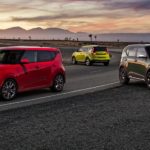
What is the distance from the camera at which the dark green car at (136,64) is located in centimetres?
1886

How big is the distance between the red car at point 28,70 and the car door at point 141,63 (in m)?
3.40

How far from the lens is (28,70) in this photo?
1570cm

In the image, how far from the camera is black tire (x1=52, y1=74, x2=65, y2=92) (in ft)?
56.3

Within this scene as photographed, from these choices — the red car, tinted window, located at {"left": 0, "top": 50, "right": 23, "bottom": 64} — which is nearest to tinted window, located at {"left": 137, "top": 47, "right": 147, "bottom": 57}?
the red car

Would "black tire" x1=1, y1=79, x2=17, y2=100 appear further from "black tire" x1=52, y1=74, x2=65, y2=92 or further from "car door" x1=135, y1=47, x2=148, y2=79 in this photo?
"car door" x1=135, y1=47, x2=148, y2=79

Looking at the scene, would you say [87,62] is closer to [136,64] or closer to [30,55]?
[136,64]

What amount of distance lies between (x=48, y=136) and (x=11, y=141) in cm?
79

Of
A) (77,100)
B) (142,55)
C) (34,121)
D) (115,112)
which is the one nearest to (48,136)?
(34,121)

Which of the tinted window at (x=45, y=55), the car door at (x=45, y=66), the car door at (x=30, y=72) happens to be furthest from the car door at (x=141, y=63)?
the car door at (x=30, y=72)

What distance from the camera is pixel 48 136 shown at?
9.08 meters

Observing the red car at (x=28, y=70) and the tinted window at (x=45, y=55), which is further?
the tinted window at (x=45, y=55)

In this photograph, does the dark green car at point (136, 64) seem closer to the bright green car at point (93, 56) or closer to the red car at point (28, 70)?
the red car at point (28, 70)

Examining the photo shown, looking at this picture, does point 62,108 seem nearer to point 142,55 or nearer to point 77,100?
point 77,100

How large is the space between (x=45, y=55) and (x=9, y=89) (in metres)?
2.62
